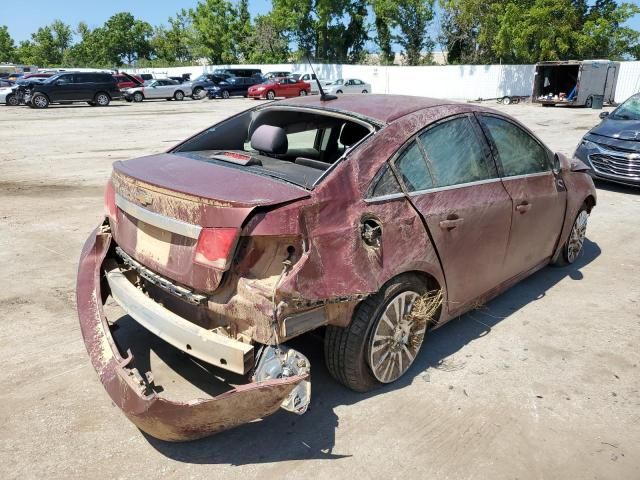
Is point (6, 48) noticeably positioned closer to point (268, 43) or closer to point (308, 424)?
point (268, 43)

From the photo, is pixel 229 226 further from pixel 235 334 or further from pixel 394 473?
pixel 394 473

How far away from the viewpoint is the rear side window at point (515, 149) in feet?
12.8

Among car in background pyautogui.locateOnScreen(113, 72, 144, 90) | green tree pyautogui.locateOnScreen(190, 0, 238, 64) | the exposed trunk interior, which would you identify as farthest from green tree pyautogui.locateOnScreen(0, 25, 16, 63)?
the exposed trunk interior

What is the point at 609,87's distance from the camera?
2852cm

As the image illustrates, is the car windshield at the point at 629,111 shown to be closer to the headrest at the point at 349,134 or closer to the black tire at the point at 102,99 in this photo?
the headrest at the point at 349,134

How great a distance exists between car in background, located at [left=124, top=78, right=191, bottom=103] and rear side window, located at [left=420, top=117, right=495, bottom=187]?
105 feet

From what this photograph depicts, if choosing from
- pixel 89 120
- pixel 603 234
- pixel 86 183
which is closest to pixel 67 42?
pixel 89 120

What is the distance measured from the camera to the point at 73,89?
27156 millimetres

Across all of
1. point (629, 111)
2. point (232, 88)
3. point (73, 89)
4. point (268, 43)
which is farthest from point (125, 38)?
point (629, 111)

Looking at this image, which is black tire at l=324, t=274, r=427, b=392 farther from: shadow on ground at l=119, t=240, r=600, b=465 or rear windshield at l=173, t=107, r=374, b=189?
rear windshield at l=173, t=107, r=374, b=189

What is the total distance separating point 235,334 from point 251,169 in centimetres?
99

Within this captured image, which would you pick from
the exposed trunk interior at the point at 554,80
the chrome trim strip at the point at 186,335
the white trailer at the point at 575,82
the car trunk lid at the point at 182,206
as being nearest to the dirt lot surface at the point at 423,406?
the chrome trim strip at the point at 186,335

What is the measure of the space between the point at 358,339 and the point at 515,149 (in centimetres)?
216

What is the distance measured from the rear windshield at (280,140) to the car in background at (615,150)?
622 cm
